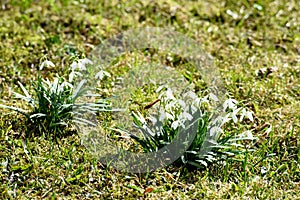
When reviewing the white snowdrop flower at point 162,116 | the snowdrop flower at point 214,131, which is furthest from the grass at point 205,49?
the white snowdrop flower at point 162,116

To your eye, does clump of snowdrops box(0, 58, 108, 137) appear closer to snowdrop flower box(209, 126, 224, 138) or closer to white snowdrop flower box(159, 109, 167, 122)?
white snowdrop flower box(159, 109, 167, 122)

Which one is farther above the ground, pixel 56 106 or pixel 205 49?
pixel 205 49

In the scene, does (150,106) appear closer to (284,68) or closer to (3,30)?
(284,68)

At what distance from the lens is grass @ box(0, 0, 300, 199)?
3076 millimetres

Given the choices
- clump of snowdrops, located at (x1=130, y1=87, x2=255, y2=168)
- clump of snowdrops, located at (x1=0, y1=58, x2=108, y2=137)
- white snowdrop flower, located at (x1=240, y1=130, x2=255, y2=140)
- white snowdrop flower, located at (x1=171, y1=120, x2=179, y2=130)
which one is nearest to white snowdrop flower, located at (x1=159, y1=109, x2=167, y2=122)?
clump of snowdrops, located at (x1=130, y1=87, x2=255, y2=168)

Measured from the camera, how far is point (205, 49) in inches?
176

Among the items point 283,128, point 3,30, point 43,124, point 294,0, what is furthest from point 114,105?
point 294,0

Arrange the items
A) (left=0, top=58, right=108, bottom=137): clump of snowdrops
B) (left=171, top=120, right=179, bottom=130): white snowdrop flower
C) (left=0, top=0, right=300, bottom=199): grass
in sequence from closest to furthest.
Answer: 1. (left=171, top=120, right=179, bottom=130): white snowdrop flower
2. (left=0, top=0, right=300, bottom=199): grass
3. (left=0, top=58, right=108, bottom=137): clump of snowdrops

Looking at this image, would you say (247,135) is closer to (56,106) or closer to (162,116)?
(162,116)

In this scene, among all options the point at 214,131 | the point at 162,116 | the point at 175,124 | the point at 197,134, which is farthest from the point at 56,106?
the point at 214,131

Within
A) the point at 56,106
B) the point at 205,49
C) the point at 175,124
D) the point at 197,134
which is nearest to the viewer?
the point at 175,124

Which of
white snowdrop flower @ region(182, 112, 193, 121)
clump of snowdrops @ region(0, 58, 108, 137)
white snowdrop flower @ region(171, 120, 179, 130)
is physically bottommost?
clump of snowdrops @ region(0, 58, 108, 137)

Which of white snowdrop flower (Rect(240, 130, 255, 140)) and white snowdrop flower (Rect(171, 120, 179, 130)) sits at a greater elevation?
white snowdrop flower (Rect(171, 120, 179, 130))

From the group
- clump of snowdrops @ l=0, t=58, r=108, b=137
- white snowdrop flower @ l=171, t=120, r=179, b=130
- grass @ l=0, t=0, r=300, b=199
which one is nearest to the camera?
white snowdrop flower @ l=171, t=120, r=179, b=130
